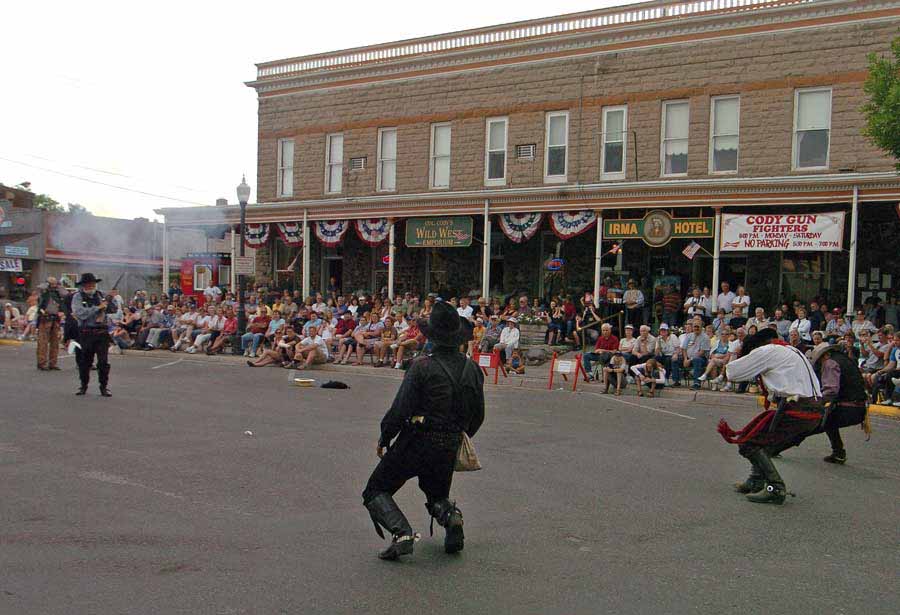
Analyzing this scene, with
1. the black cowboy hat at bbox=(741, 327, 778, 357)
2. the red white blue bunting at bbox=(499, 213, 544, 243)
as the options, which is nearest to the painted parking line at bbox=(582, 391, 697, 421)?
the black cowboy hat at bbox=(741, 327, 778, 357)

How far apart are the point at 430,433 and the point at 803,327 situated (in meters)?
15.7

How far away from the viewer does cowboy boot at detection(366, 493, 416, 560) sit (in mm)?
5785

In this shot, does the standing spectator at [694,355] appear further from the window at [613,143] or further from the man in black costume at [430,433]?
the man in black costume at [430,433]

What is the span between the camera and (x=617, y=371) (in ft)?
57.9

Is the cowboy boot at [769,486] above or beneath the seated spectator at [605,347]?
beneath

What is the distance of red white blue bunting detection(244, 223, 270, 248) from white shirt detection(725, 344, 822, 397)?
23884 mm

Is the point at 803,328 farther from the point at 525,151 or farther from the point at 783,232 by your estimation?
the point at 525,151

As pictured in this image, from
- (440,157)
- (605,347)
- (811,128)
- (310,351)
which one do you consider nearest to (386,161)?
(440,157)

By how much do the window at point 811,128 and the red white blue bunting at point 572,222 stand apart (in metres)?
5.47

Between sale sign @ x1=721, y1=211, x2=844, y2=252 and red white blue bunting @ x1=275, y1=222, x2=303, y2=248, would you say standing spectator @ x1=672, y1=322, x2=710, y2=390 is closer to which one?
sale sign @ x1=721, y1=211, x2=844, y2=252

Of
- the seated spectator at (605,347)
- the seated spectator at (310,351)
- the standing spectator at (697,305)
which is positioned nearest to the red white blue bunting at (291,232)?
the seated spectator at (310,351)

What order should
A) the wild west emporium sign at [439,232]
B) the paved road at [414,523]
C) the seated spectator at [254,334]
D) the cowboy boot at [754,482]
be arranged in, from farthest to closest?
the wild west emporium sign at [439,232], the seated spectator at [254,334], the cowboy boot at [754,482], the paved road at [414,523]

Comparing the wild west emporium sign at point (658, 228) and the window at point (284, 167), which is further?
the window at point (284, 167)

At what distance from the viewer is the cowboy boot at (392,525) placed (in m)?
5.79
